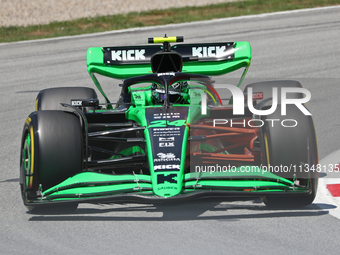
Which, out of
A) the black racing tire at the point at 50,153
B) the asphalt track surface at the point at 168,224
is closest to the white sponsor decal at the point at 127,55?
the asphalt track surface at the point at 168,224

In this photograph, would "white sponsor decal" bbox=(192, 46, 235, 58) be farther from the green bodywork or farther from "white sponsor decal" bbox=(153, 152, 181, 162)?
"white sponsor decal" bbox=(153, 152, 181, 162)

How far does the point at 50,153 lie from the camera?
5.44 m

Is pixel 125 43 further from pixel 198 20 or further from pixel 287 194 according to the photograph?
pixel 287 194

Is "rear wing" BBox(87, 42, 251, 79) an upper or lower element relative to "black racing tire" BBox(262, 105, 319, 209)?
upper

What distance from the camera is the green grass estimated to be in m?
17.9

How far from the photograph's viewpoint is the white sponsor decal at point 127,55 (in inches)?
322

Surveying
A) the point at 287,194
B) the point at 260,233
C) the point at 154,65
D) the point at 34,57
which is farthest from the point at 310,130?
the point at 34,57

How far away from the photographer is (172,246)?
4.77 metres

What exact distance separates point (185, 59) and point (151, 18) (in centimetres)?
1124

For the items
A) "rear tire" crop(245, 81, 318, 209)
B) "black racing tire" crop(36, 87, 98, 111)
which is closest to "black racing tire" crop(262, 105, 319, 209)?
"rear tire" crop(245, 81, 318, 209)

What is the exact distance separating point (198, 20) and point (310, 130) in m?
13.1

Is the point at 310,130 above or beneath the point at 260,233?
above

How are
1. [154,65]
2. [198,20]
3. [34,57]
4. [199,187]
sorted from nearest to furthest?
[199,187]
[154,65]
[34,57]
[198,20]

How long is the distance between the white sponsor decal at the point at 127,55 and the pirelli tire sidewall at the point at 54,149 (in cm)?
266
